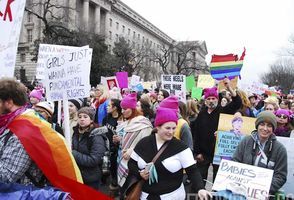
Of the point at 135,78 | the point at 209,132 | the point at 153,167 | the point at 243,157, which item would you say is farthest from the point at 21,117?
the point at 135,78

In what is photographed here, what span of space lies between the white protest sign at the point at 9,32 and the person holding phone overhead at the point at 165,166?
61.9 inches

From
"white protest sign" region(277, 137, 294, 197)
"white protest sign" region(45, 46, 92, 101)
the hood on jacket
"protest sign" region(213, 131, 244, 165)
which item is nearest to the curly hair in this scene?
"white protest sign" region(45, 46, 92, 101)

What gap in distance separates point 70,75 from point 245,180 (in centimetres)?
259

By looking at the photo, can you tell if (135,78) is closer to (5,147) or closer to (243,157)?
(243,157)

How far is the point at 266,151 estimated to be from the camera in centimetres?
400

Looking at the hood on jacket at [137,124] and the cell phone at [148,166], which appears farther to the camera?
the hood on jacket at [137,124]

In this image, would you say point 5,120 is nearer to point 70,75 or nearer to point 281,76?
point 70,75

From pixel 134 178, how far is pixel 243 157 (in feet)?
4.03

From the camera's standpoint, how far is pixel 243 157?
4.11m

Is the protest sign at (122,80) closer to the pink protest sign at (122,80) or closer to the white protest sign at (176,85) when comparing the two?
the pink protest sign at (122,80)

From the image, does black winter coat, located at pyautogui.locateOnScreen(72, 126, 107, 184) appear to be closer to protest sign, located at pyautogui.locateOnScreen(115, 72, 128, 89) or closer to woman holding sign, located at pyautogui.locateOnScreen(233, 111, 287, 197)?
woman holding sign, located at pyautogui.locateOnScreen(233, 111, 287, 197)

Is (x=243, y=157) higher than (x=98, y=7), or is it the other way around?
(x=98, y=7)

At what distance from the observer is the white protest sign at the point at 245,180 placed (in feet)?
11.7

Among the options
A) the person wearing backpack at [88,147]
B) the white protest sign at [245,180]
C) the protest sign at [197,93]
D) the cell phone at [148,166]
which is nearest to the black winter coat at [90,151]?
the person wearing backpack at [88,147]
